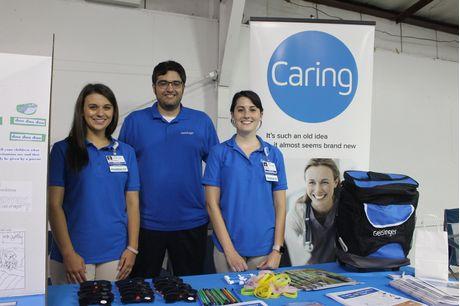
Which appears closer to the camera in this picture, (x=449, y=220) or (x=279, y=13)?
(x=449, y=220)

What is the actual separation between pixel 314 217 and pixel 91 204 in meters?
1.45

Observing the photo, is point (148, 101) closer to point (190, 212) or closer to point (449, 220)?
point (190, 212)

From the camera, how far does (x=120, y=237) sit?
1688mm

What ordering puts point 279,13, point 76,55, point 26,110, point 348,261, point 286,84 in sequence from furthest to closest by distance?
point 279,13, point 76,55, point 286,84, point 348,261, point 26,110

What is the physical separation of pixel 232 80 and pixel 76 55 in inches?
52.8

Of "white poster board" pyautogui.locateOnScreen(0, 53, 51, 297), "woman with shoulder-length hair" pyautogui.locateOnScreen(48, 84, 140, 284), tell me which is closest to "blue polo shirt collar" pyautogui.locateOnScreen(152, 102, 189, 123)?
"woman with shoulder-length hair" pyautogui.locateOnScreen(48, 84, 140, 284)

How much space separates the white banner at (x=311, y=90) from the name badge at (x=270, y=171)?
585 millimetres

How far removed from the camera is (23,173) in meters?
1.05

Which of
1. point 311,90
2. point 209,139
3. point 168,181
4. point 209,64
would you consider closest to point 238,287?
point 168,181

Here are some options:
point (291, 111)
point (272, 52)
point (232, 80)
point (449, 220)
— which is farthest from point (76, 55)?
point (449, 220)

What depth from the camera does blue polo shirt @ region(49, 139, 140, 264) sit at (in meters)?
1.62

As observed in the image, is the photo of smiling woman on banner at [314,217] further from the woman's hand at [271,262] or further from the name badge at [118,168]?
the name badge at [118,168]

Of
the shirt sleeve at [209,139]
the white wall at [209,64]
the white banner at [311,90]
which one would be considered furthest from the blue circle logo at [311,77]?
the white wall at [209,64]

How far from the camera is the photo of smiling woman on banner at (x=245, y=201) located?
174 cm
